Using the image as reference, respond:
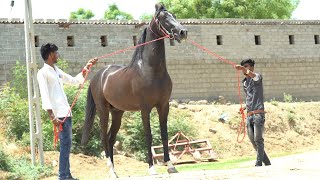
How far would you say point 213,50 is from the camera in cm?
2789

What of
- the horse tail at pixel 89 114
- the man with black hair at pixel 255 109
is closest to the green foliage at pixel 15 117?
the horse tail at pixel 89 114

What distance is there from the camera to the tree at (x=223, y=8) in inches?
1604

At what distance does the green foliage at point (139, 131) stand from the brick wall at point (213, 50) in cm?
613

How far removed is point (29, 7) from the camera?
12.1 metres

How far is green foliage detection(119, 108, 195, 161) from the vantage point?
1845cm

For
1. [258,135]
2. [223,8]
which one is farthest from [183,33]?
[223,8]

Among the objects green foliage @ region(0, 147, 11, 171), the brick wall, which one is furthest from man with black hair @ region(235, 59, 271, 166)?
the brick wall

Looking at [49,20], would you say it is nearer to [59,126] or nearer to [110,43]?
[110,43]

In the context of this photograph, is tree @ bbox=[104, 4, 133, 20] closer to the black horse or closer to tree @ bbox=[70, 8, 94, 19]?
tree @ bbox=[70, 8, 94, 19]

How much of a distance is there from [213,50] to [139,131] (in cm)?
1050

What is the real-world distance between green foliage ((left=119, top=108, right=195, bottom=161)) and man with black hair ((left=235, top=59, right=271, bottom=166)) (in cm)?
914

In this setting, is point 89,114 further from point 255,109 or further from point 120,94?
point 255,109

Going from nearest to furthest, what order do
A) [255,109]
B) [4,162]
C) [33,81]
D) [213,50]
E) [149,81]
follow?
[149,81] → [255,109] → [4,162] → [33,81] → [213,50]

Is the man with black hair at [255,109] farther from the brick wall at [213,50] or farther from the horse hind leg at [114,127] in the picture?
the brick wall at [213,50]
